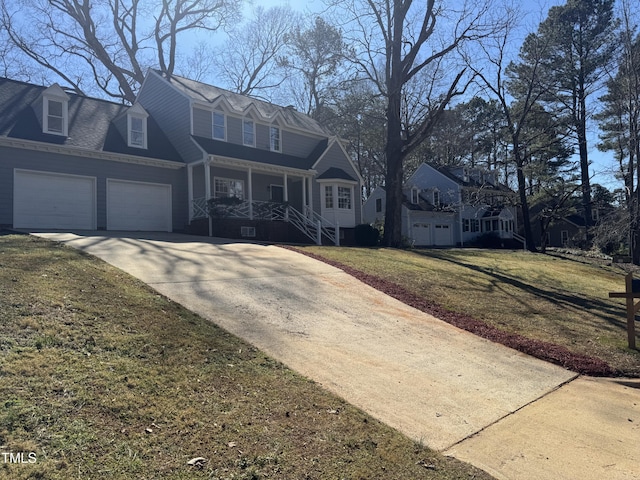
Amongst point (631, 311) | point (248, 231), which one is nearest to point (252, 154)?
point (248, 231)

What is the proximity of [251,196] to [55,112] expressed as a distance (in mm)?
8136

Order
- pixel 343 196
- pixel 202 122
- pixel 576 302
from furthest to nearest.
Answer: pixel 343 196 → pixel 202 122 → pixel 576 302

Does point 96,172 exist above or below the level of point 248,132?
below

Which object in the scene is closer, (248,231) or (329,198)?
(248,231)

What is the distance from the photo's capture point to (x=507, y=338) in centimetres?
739

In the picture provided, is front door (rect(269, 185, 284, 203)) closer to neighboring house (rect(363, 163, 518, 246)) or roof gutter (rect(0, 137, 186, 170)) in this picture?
roof gutter (rect(0, 137, 186, 170))

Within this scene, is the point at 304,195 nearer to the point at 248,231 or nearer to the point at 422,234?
the point at 248,231

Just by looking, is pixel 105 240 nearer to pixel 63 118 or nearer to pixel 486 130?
pixel 63 118

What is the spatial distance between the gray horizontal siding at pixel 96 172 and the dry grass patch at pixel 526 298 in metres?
8.29

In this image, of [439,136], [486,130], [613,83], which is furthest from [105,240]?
[486,130]

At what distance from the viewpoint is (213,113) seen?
2086cm

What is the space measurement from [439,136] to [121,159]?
31589 mm

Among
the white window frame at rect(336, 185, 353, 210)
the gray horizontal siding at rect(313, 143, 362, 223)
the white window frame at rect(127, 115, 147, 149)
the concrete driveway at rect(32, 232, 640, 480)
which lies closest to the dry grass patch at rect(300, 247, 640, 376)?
the concrete driveway at rect(32, 232, 640, 480)

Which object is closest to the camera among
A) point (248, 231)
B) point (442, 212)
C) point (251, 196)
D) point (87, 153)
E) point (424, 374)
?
point (424, 374)
